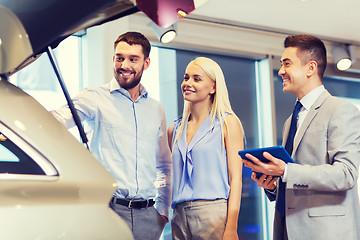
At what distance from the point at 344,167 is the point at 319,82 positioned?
1.56ft

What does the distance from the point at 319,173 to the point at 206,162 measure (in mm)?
545

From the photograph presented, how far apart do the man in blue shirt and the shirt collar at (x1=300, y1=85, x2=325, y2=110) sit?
68cm

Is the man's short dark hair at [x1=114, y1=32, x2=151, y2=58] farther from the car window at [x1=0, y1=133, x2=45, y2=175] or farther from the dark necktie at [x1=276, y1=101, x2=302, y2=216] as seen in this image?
the car window at [x1=0, y1=133, x2=45, y2=175]

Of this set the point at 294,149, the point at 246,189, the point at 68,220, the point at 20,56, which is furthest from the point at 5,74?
the point at 246,189

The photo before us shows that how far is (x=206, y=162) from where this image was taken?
233 centimetres

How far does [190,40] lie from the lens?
15.5ft

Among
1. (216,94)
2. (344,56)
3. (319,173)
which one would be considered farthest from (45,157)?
(344,56)

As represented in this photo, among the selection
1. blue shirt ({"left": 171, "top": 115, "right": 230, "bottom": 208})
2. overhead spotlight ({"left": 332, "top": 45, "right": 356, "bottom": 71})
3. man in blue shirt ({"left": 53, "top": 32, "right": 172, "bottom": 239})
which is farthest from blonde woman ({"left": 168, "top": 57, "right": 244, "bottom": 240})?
overhead spotlight ({"left": 332, "top": 45, "right": 356, "bottom": 71})

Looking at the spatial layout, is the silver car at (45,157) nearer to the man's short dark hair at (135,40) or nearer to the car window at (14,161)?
→ the car window at (14,161)

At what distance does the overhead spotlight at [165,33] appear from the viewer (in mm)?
4219

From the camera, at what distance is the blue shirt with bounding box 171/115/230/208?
2.29 meters

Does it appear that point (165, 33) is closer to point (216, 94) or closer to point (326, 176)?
point (216, 94)

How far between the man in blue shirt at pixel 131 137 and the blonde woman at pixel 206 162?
10 cm

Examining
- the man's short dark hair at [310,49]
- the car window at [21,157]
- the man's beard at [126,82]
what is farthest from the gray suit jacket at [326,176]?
the car window at [21,157]
